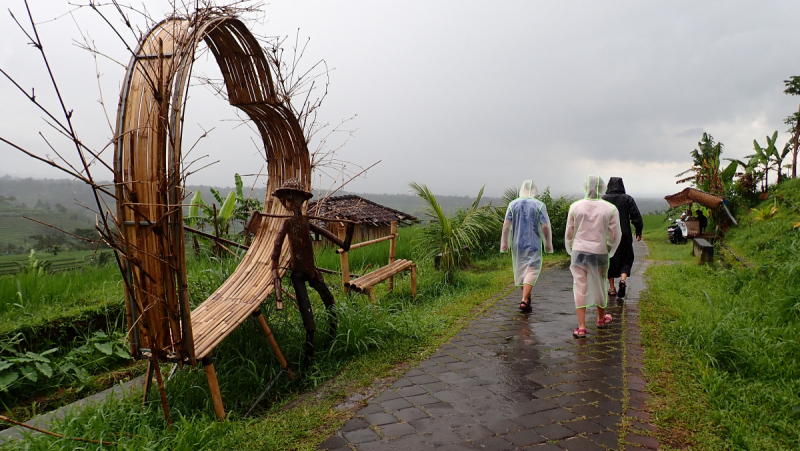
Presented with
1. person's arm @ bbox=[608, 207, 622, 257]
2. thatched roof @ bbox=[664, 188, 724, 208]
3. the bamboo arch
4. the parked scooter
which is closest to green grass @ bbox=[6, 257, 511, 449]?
the bamboo arch

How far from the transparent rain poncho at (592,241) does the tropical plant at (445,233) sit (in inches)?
114

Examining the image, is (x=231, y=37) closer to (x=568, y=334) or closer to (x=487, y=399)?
(x=487, y=399)

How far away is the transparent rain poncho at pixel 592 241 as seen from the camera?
203 inches

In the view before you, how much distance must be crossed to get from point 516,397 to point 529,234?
3064mm

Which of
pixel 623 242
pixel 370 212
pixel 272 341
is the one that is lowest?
pixel 272 341

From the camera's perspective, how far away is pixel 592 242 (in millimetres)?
5176

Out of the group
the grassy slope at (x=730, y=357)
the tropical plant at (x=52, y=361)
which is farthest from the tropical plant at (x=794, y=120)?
the tropical plant at (x=52, y=361)

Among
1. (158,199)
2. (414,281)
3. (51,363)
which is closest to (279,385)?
(158,199)

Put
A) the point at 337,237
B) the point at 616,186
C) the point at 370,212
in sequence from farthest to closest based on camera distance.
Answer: the point at 370,212 < the point at 616,186 < the point at 337,237

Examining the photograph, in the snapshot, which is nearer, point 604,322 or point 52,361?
point 52,361

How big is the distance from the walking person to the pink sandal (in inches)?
0.5

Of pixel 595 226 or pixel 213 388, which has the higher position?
pixel 595 226

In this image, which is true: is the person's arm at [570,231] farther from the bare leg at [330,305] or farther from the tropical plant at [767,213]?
the tropical plant at [767,213]

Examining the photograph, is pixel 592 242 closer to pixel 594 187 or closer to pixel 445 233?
pixel 594 187
